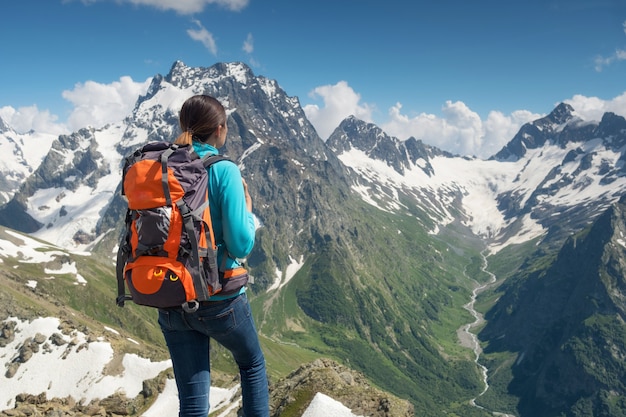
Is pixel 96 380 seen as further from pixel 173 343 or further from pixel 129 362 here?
pixel 173 343

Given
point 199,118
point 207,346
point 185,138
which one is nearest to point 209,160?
point 185,138

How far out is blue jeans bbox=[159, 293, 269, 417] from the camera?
7.95m

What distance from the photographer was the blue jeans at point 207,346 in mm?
7951

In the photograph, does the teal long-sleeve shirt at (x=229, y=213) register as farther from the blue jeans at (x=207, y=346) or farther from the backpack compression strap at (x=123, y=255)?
the backpack compression strap at (x=123, y=255)

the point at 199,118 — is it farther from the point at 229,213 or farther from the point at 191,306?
the point at 191,306

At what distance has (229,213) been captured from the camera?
763 cm

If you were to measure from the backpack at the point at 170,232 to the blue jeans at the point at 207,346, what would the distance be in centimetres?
66

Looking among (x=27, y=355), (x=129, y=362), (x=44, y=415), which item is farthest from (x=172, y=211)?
(x=27, y=355)

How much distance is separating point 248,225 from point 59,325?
385 ft

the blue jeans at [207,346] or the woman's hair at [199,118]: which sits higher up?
the woman's hair at [199,118]

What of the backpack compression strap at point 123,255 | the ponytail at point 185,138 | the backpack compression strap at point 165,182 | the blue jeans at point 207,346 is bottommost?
the blue jeans at point 207,346

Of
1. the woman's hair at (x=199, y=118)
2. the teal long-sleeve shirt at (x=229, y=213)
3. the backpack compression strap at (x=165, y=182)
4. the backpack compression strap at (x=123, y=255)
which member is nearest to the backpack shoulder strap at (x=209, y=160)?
the teal long-sleeve shirt at (x=229, y=213)

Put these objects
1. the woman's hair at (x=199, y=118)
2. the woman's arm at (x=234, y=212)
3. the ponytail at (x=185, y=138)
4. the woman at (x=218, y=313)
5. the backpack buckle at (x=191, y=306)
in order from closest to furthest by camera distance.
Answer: the backpack buckle at (x=191, y=306) → the woman's arm at (x=234, y=212) → the woman at (x=218, y=313) → the ponytail at (x=185, y=138) → the woman's hair at (x=199, y=118)

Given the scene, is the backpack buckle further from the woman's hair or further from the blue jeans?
the woman's hair
